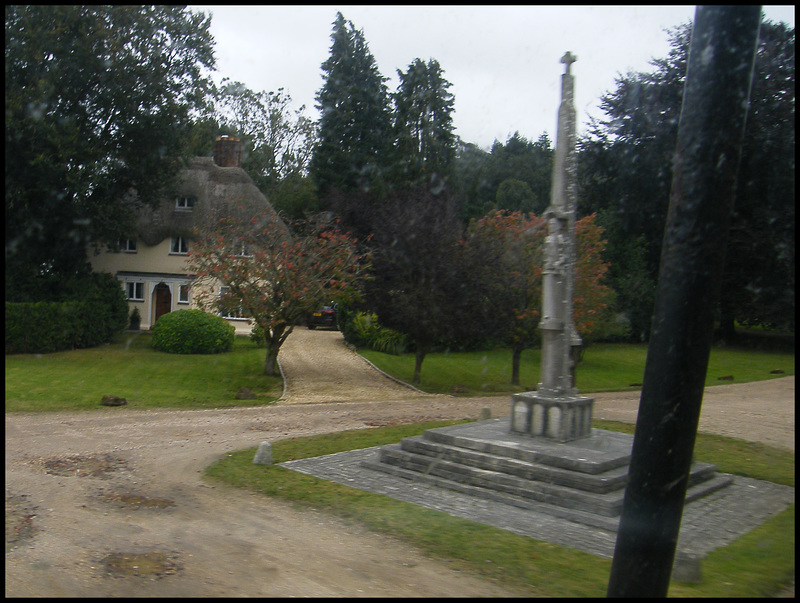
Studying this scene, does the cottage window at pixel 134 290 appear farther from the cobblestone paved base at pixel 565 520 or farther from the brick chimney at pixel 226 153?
the cobblestone paved base at pixel 565 520

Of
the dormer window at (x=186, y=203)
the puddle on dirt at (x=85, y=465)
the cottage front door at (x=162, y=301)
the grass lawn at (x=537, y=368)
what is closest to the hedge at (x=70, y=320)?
the cottage front door at (x=162, y=301)

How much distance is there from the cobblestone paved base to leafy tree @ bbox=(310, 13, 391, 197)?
1136 inches

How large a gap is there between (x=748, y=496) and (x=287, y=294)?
14483 millimetres

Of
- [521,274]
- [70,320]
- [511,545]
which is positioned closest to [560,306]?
[511,545]

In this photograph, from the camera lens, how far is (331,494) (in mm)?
8766

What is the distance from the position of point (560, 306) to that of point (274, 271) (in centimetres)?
1225

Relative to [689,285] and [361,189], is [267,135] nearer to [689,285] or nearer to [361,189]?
[361,189]

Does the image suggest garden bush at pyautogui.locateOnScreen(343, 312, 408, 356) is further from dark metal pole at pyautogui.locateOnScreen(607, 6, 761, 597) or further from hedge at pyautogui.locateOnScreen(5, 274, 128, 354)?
dark metal pole at pyautogui.locateOnScreen(607, 6, 761, 597)

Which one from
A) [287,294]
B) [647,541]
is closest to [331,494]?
[647,541]

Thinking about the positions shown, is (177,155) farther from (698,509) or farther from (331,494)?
(698,509)

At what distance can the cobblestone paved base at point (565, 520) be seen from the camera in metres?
7.27

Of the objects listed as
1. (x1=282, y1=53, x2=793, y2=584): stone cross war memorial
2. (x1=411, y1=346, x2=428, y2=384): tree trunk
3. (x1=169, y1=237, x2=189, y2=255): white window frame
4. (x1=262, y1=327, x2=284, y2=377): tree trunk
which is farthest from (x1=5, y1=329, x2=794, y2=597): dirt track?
(x1=169, y1=237, x2=189, y2=255): white window frame

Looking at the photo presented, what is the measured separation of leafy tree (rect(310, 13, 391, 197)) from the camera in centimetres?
3962

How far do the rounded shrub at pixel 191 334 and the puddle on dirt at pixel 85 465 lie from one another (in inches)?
Result: 713
